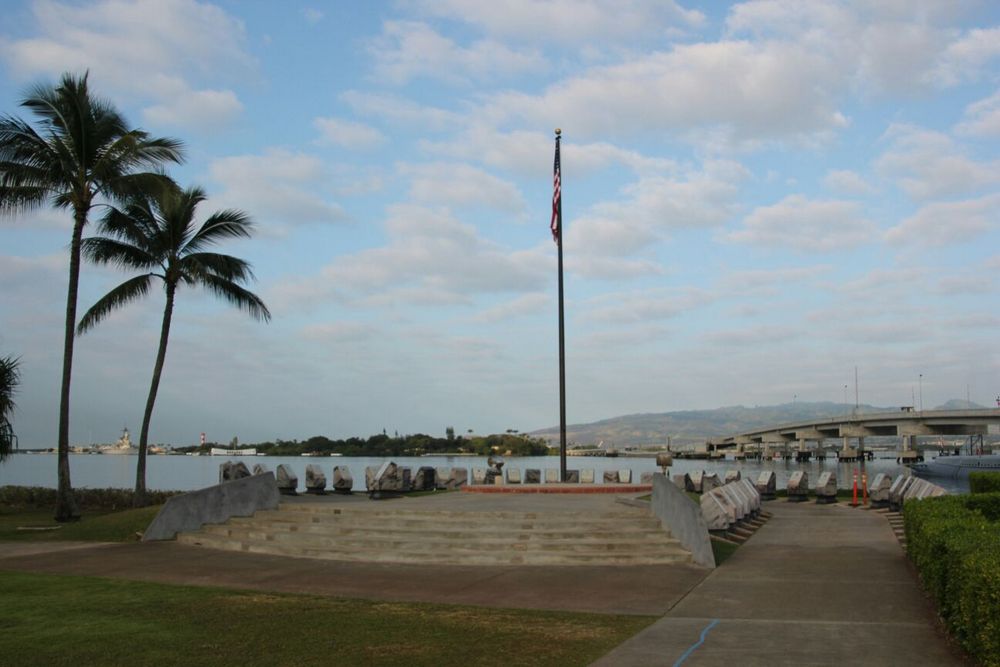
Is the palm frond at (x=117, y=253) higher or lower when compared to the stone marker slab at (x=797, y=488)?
higher

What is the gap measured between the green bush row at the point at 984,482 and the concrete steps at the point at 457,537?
34.9 feet

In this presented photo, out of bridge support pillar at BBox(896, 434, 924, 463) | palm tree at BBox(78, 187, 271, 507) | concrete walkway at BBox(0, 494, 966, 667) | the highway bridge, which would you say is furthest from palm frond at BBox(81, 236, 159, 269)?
bridge support pillar at BBox(896, 434, 924, 463)

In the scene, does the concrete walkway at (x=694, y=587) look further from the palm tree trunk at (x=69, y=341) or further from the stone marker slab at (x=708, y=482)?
the stone marker slab at (x=708, y=482)

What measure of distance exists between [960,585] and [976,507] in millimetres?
9429

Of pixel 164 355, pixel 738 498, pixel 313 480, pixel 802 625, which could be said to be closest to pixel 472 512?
pixel 738 498

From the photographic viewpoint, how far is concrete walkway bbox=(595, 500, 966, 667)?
787 cm

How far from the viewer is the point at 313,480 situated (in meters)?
26.2

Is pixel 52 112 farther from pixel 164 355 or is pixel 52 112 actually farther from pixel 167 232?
pixel 164 355

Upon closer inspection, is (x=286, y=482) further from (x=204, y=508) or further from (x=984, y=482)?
(x=984, y=482)

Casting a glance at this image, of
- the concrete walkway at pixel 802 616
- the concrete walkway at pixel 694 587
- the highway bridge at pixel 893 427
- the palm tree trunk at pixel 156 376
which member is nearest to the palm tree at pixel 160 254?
the palm tree trunk at pixel 156 376

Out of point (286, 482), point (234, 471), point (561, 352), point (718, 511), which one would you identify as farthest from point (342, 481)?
point (718, 511)

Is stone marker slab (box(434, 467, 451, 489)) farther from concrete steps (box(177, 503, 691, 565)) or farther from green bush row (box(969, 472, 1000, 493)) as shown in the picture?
green bush row (box(969, 472, 1000, 493))

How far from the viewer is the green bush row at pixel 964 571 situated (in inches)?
257

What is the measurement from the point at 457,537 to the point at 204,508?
6.15 meters
